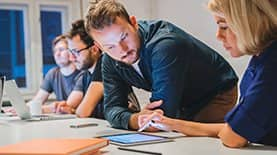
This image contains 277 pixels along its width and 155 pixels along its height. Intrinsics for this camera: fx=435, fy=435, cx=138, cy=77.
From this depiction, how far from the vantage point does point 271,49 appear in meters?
1.35

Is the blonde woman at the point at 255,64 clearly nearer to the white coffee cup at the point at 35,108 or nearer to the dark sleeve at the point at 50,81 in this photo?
the white coffee cup at the point at 35,108

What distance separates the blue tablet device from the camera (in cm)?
154

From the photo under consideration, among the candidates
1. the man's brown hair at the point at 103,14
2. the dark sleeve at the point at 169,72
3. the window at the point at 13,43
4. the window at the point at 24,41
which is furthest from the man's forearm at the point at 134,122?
the window at the point at 13,43

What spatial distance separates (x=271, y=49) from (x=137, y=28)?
73cm

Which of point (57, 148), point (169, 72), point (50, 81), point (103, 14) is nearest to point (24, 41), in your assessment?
point (50, 81)

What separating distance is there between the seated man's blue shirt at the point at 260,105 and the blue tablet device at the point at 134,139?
0.31 metres

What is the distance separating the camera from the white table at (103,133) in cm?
135

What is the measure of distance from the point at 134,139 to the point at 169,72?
32 cm

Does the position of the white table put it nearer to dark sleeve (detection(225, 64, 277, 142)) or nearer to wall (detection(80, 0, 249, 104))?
dark sleeve (detection(225, 64, 277, 142))

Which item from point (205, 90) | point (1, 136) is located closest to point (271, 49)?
point (205, 90)

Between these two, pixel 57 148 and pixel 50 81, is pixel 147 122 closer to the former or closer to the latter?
pixel 57 148

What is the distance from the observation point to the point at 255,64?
1.38 meters

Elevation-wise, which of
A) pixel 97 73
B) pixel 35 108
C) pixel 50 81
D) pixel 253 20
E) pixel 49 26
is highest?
pixel 49 26

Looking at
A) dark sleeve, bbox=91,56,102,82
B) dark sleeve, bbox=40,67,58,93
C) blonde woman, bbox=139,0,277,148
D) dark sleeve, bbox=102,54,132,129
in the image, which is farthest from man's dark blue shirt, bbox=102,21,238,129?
dark sleeve, bbox=40,67,58,93
